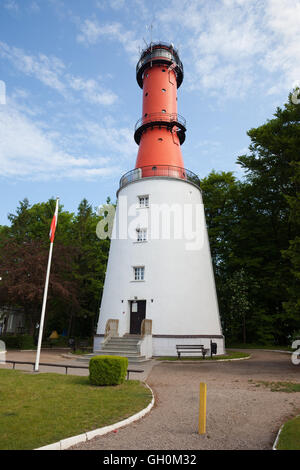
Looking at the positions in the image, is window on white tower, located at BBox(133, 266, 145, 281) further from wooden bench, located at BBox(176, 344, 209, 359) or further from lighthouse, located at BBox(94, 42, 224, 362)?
wooden bench, located at BBox(176, 344, 209, 359)

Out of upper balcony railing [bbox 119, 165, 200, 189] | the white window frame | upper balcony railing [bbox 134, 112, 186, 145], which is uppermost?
upper balcony railing [bbox 134, 112, 186, 145]

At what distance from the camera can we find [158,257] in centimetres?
2242

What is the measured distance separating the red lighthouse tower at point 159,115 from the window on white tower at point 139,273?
24.5 feet

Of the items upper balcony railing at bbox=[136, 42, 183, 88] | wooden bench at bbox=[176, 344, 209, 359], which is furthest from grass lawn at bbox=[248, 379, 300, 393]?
upper balcony railing at bbox=[136, 42, 183, 88]

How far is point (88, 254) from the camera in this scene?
34375 millimetres

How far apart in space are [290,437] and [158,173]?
21.1 meters

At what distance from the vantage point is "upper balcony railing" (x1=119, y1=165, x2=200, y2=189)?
24.7 metres

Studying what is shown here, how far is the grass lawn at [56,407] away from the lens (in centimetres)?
546

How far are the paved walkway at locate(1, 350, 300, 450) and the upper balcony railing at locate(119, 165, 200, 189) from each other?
50.7 feet

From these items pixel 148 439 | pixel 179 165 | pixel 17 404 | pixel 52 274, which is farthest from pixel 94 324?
pixel 148 439

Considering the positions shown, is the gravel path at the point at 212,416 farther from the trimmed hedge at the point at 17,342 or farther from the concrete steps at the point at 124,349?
the trimmed hedge at the point at 17,342

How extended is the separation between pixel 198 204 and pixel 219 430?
2046 cm

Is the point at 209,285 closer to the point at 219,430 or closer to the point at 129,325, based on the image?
the point at 129,325

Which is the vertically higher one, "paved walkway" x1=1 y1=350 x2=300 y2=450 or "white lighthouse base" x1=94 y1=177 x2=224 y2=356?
"white lighthouse base" x1=94 y1=177 x2=224 y2=356
